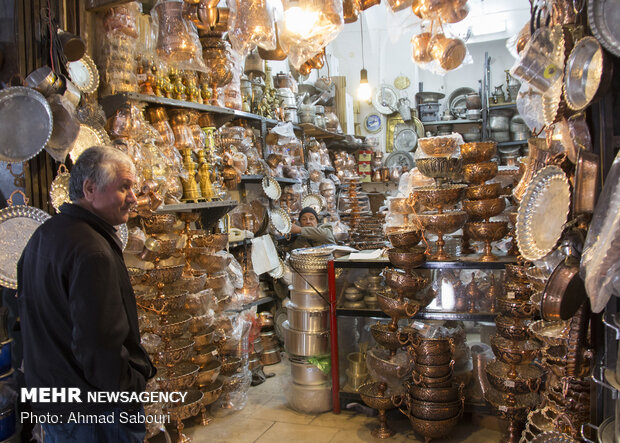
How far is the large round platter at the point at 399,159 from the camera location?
25.3 feet

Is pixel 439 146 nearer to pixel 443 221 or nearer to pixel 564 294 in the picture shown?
pixel 443 221

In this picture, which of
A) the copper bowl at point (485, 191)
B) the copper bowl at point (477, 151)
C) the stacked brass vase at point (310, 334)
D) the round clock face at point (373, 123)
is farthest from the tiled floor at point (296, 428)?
the round clock face at point (373, 123)

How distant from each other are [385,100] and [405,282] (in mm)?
5707

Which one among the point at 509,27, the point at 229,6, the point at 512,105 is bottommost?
the point at 229,6

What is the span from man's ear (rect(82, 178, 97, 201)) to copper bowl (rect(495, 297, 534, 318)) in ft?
7.02

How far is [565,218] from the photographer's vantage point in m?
1.50

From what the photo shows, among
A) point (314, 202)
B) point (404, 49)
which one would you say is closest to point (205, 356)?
point (314, 202)

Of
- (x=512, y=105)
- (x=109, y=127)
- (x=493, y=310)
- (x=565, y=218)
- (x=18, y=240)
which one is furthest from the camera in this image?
(x=512, y=105)

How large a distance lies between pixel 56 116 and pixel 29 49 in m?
0.34

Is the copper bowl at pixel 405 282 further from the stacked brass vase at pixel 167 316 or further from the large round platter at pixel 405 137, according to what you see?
the large round platter at pixel 405 137

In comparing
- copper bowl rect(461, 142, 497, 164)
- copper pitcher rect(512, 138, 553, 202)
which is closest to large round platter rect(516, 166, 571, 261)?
copper pitcher rect(512, 138, 553, 202)

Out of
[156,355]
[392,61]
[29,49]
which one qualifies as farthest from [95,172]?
[392,61]

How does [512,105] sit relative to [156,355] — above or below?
above

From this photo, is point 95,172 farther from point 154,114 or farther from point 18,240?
point 154,114
